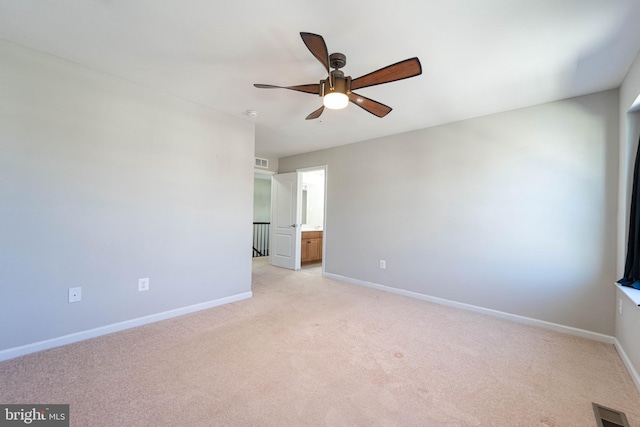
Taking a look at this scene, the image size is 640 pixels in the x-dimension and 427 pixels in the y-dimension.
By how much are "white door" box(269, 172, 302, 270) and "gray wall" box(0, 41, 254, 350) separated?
2.21 meters

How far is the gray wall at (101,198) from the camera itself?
2.15 m

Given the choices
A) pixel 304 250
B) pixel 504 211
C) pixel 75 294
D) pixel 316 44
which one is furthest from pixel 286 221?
A: pixel 316 44

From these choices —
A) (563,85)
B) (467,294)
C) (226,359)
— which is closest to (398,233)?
(467,294)

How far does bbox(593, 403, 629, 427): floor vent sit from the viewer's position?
5.16ft

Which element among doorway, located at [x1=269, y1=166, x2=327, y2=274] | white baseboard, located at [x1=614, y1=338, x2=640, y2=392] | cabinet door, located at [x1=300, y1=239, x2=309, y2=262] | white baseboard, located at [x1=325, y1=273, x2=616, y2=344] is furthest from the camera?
cabinet door, located at [x1=300, y1=239, x2=309, y2=262]

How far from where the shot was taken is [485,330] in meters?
2.85

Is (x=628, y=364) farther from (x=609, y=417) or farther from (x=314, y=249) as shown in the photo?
(x=314, y=249)

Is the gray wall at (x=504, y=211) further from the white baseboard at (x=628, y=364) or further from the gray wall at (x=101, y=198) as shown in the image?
the gray wall at (x=101, y=198)

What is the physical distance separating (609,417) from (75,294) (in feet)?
13.0

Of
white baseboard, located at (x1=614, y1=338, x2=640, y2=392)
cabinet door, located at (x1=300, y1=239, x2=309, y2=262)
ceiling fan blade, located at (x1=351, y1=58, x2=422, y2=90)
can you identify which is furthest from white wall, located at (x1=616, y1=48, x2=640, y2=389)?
cabinet door, located at (x1=300, y1=239, x2=309, y2=262)

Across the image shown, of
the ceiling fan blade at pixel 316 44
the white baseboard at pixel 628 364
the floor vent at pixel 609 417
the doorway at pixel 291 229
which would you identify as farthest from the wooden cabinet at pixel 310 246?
the floor vent at pixel 609 417

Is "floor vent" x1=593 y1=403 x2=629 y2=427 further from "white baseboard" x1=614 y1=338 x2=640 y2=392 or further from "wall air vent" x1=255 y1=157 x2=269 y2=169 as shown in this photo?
"wall air vent" x1=255 y1=157 x2=269 y2=169

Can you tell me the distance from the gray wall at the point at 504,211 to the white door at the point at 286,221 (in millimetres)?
1480

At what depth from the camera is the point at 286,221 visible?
5848 mm
